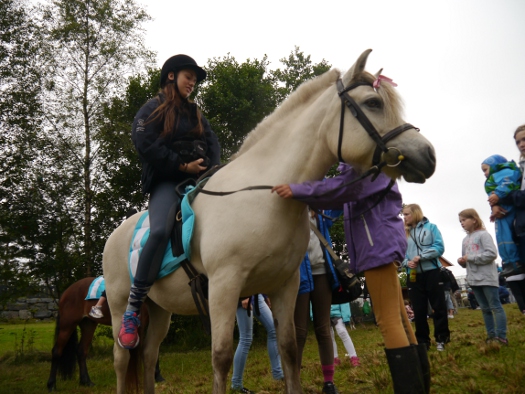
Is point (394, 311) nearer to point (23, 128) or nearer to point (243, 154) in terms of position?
point (243, 154)

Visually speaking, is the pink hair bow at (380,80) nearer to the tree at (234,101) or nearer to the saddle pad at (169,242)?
the saddle pad at (169,242)

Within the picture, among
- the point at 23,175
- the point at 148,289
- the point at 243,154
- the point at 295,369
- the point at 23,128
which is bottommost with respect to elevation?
the point at 295,369

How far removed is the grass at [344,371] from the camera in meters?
3.96

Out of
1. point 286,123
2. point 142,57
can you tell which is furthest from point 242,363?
point 142,57

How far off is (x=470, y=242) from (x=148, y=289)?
17.5ft

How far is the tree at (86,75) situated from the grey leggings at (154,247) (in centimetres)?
1100

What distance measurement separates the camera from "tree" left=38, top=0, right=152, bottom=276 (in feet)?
48.2

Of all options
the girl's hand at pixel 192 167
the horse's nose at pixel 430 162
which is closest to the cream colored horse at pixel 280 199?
the horse's nose at pixel 430 162

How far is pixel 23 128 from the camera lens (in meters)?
11.7

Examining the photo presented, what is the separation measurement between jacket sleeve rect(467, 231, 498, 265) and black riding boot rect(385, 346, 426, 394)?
4.31 metres

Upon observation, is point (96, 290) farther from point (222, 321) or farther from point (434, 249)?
point (222, 321)

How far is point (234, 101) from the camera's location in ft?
61.7

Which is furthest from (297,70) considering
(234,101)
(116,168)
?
(116,168)

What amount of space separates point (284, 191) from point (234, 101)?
16.3 meters
